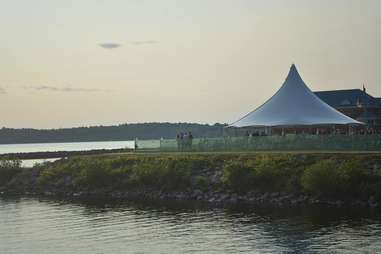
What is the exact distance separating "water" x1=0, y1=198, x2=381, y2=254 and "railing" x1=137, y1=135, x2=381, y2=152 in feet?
33.3

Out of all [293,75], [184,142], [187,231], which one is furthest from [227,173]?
[293,75]

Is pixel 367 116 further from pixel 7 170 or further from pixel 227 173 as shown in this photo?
pixel 7 170

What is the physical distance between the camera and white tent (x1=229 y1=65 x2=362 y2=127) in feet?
153

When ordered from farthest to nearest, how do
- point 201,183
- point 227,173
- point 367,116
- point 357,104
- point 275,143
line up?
point 357,104, point 367,116, point 275,143, point 201,183, point 227,173

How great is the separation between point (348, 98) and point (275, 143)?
80.1 ft

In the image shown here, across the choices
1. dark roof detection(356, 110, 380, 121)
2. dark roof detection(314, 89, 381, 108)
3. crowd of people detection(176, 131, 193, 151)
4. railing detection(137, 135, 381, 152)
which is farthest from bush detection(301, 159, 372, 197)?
dark roof detection(314, 89, 381, 108)

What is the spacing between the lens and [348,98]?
6744cm

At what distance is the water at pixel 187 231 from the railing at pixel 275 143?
1014 centimetres

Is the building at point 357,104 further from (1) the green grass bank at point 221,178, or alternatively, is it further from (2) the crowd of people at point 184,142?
(1) the green grass bank at point 221,178

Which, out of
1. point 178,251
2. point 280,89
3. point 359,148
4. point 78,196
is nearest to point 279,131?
point 280,89

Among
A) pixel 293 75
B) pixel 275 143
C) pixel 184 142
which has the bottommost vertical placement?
pixel 275 143

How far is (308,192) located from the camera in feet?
121

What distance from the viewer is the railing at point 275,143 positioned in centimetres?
4166

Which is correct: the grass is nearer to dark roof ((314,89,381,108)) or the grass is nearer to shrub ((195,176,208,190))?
shrub ((195,176,208,190))
